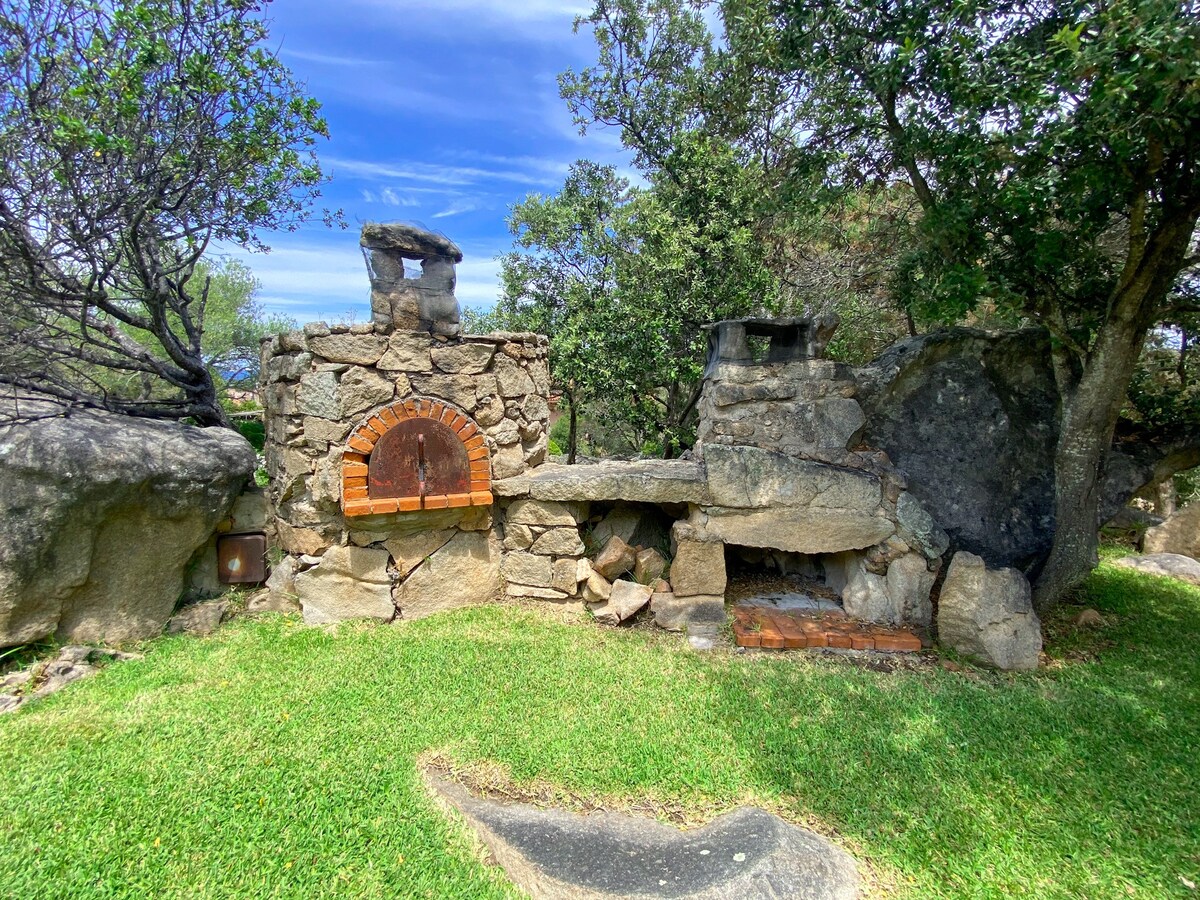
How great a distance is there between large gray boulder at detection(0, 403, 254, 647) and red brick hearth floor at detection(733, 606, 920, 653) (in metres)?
3.79

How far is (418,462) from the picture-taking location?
3.92 m

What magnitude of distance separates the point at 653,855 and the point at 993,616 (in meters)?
2.66

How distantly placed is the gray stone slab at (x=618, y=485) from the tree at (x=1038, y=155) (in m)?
1.99

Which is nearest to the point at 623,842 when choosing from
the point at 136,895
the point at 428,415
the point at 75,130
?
the point at 136,895

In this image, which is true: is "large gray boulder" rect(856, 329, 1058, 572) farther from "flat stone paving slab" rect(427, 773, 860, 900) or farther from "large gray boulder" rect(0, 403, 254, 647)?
"large gray boulder" rect(0, 403, 254, 647)

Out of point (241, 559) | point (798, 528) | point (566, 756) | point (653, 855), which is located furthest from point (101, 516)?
point (798, 528)

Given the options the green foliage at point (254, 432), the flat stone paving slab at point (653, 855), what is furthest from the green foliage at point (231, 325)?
the flat stone paving slab at point (653, 855)

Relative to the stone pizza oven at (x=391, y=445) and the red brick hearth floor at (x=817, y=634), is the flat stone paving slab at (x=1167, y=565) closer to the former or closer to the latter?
the red brick hearth floor at (x=817, y=634)

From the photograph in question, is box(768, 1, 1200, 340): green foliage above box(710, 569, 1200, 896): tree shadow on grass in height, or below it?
above

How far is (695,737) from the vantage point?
2.87m

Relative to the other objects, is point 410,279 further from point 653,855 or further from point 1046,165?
point 1046,165

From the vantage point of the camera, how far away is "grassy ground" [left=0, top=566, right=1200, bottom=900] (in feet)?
6.98

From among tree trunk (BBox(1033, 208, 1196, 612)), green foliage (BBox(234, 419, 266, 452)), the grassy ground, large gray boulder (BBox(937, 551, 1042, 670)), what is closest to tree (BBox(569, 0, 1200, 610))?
tree trunk (BBox(1033, 208, 1196, 612))

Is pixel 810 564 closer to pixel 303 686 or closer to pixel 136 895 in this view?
pixel 303 686
